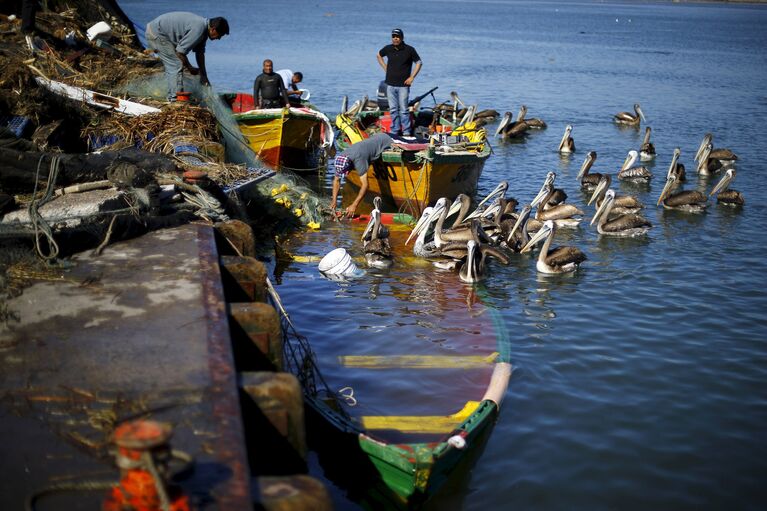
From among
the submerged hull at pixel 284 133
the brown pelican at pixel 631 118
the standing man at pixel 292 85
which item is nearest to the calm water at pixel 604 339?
the brown pelican at pixel 631 118

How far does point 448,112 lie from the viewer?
87.7 feet

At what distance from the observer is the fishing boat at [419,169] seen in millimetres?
15625

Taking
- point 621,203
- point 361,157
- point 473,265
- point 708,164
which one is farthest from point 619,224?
point 708,164

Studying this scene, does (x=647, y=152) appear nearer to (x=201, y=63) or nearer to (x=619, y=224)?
(x=619, y=224)

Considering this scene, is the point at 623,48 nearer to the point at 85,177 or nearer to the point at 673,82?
the point at 673,82

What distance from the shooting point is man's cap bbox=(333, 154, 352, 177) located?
50.8ft

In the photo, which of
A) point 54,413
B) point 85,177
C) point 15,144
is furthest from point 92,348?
point 15,144

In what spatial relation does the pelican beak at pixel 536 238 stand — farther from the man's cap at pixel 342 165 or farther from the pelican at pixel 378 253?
the man's cap at pixel 342 165

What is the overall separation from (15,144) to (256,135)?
843 centimetres

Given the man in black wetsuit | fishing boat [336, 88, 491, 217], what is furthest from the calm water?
the man in black wetsuit

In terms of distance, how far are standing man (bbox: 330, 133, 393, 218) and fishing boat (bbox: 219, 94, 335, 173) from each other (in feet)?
6.00

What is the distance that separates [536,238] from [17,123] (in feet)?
28.4

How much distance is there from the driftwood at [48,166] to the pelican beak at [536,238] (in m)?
6.95

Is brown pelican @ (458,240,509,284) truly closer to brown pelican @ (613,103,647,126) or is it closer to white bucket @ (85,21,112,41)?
white bucket @ (85,21,112,41)
